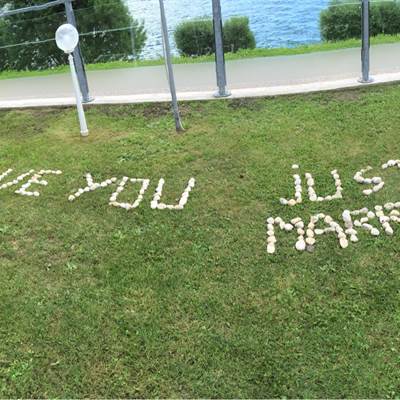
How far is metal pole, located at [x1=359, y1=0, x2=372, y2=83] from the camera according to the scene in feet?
26.2

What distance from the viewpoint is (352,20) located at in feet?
31.5

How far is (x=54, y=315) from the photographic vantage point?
4.46 meters

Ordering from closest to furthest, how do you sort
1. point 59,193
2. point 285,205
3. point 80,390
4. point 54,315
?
point 80,390
point 54,315
point 285,205
point 59,193

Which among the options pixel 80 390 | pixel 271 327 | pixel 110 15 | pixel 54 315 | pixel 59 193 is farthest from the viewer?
pixel 110 15

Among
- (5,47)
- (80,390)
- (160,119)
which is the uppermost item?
(5,47)

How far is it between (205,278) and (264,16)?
261 inches

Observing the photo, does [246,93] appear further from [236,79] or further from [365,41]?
[365,41]

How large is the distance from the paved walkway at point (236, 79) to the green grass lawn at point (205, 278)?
1514 millimetres

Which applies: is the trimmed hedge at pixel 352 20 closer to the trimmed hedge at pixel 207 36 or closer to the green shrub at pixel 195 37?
the trimmed hedge at pixel 207 36

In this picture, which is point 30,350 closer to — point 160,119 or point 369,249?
point 369,249

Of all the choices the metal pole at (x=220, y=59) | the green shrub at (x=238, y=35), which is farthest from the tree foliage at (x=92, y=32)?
the metal pole at (x=220, y=59)

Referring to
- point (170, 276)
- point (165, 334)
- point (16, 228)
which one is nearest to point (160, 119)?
point (16, 228)

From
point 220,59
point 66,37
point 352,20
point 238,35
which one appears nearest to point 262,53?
point 238,35

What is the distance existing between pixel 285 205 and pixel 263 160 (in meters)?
1.09
